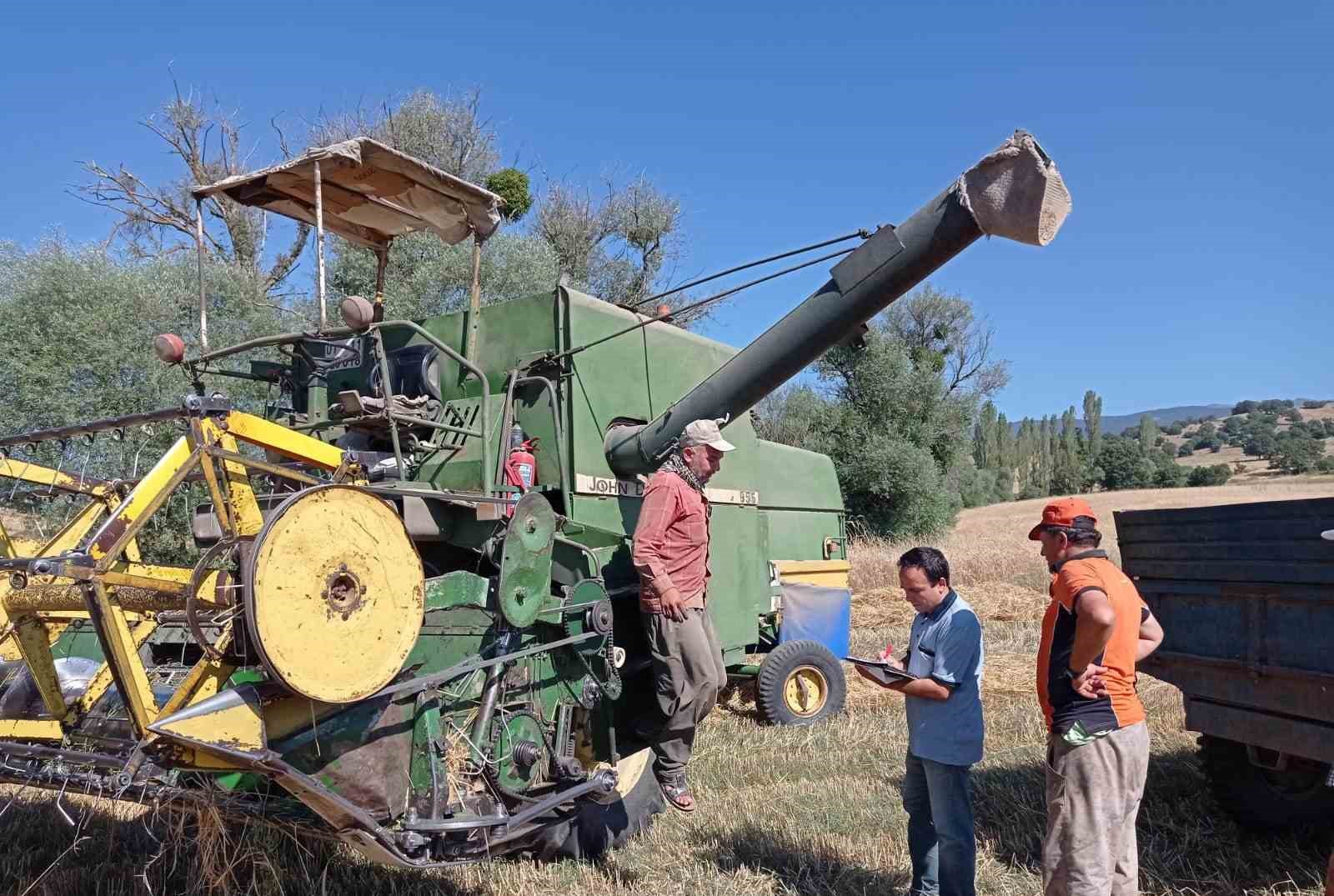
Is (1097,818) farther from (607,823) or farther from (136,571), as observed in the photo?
(136,571)

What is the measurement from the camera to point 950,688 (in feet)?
12.6

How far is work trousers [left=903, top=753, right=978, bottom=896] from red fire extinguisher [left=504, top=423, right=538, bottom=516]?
2.33 meters

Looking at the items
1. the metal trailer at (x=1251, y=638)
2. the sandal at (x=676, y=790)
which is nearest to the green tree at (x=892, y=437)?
the metal trailer at (x=1251, y=638)

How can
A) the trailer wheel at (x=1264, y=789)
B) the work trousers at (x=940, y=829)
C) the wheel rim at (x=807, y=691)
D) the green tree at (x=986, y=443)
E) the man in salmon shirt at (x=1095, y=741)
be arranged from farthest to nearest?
the green tree at (x=986, y=443), the wheel rim at (x=807, y=691), the trailer wheel at (x=1264, y=789), the work trousers at (x=940, y=829), the man in salmon shirt at (x=1095, y=741)

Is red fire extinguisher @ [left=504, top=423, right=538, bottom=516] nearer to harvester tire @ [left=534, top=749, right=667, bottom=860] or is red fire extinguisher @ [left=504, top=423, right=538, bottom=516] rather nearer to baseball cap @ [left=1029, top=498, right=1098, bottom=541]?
harvester tire @ [left=534, top=749, right=667, bottom=860]

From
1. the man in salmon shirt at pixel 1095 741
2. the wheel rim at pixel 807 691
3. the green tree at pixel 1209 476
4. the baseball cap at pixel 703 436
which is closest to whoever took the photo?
the man in salmon shirt at pixel 1095 741

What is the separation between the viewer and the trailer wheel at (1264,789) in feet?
14.6

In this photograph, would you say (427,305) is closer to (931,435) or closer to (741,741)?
(741,741)

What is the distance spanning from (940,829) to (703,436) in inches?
80.9

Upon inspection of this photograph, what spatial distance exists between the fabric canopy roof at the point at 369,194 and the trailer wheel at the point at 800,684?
3808 millimetres

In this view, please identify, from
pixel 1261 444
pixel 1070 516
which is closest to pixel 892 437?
pixel 1070 516

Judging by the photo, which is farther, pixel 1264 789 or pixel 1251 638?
pixel 1264 789

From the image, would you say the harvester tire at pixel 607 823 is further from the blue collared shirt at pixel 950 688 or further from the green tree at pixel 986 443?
the green tree at pixel 986 443

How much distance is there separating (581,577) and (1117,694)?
233 centimetres
